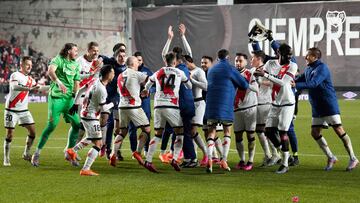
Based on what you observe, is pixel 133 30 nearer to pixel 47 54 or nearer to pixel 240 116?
pixel 47 54

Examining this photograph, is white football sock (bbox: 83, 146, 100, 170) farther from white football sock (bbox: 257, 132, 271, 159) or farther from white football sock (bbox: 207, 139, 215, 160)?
white football sock (bbox: 257, 132, 271, 159)

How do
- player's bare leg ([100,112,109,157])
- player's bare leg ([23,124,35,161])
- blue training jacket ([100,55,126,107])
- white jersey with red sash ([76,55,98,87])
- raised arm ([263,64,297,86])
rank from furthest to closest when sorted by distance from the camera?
white jersey with red sash ([76,55,98,87]) < blue training jacket ([100,55,126,107]) < player's bare leg ([100,112,109,157]) < player's bare leg ([23,124,35,161]) < raised arm ([263,64,297,86])

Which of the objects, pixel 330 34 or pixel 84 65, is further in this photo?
pixel 330 34

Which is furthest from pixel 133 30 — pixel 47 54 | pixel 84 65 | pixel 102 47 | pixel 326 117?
pixel 326 117

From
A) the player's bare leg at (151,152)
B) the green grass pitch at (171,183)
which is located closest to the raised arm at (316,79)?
the green grass pitch at (171,183)

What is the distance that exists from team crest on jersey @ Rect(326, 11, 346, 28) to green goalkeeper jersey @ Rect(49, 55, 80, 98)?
24.0 m

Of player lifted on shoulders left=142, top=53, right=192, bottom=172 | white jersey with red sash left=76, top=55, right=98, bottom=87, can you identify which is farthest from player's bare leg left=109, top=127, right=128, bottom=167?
white jersey with red sash left=76, top=55, right=98, bottom=87

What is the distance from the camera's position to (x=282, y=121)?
13086 millimetres

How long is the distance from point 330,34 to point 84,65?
75.7ft

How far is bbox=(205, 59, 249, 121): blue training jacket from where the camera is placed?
43.0ft

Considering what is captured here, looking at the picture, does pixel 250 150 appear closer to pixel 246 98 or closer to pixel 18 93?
pixel 246 98

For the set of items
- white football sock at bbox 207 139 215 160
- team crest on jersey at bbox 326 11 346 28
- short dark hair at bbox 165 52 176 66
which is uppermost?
team crest on jersey at bbox 326 11 346 28

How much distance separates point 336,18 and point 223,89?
80.8ft

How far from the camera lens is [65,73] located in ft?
47.6
